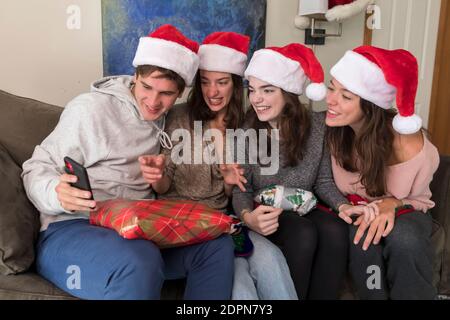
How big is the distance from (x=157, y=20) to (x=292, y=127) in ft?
3.36

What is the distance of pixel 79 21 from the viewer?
209cm

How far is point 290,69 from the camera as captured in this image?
5.26ft

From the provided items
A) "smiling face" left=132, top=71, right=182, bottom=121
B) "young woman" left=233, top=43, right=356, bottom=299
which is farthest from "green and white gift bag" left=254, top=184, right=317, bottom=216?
"smiling face" left=132, top=71, right=182, bottom=121

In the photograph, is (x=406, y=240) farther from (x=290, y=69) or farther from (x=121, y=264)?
(x=121, y=264)

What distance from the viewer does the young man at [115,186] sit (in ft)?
3.69

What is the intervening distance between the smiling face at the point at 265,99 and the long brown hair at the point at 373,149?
301 millimetres

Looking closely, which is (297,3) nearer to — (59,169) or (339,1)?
(339,1)

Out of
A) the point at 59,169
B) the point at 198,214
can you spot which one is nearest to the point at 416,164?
the point at 198,214

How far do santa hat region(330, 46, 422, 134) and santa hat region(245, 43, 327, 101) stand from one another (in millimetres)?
136

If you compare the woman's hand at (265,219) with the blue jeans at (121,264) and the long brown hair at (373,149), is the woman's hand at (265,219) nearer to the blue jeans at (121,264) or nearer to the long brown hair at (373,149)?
the blue jeans at (121,264)

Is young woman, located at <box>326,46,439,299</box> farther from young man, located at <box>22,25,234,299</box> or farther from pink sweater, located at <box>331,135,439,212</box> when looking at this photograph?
young man, located at <box>22,25,234,299</box>

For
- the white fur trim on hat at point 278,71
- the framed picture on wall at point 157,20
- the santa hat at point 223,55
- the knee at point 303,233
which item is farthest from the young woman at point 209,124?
the framed picture on wall at point 157,20

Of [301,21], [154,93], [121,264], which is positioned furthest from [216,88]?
[301,21]

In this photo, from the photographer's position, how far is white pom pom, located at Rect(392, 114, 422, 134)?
143cm
